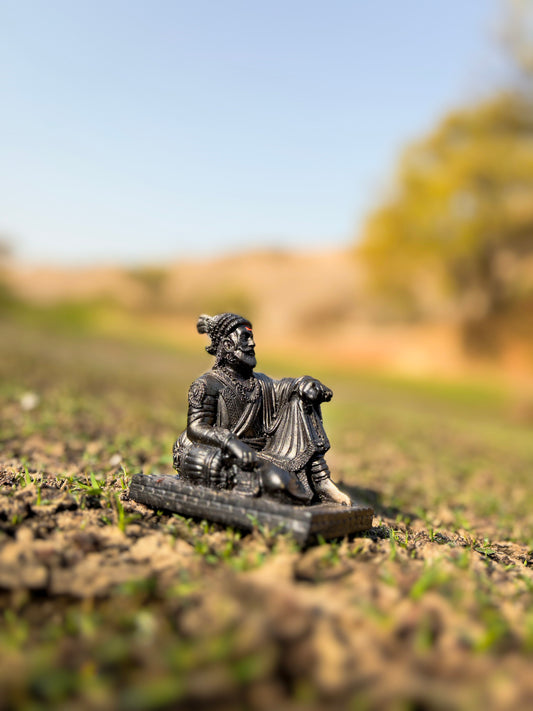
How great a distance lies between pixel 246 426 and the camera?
13.9 ft

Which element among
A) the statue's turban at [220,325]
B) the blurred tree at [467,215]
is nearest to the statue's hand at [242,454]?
the statue's turban at [220,325]

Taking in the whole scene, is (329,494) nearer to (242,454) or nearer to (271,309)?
(242,454)

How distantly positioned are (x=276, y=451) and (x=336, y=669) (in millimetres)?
2047

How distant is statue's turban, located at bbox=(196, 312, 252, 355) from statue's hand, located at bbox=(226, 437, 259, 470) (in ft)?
2.63

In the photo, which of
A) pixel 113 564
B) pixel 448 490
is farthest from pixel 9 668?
pixel 448 490

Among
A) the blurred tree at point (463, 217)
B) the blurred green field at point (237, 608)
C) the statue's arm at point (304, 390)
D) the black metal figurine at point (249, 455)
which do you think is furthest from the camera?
the blurred tree at point (463, 217)

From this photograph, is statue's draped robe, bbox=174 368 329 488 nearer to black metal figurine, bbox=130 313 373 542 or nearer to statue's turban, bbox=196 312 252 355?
black metal figurine, bbox=130 313 373 542

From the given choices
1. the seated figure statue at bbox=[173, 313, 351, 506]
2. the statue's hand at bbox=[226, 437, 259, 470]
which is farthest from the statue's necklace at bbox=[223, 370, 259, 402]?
the statue's hand at bbox=[226, 437, 259, 470]

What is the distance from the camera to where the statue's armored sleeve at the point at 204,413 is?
4.06 metres

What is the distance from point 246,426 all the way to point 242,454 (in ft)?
1.23

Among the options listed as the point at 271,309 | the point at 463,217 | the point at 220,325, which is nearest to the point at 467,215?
the point at 463,217

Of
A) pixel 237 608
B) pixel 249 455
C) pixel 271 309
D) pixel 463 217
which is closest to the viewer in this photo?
pixel 237 608

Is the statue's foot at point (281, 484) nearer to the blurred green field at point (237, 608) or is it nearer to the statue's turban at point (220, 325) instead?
the blurred green field at point (237, 608)

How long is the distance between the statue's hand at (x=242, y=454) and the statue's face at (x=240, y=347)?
2.03ft
